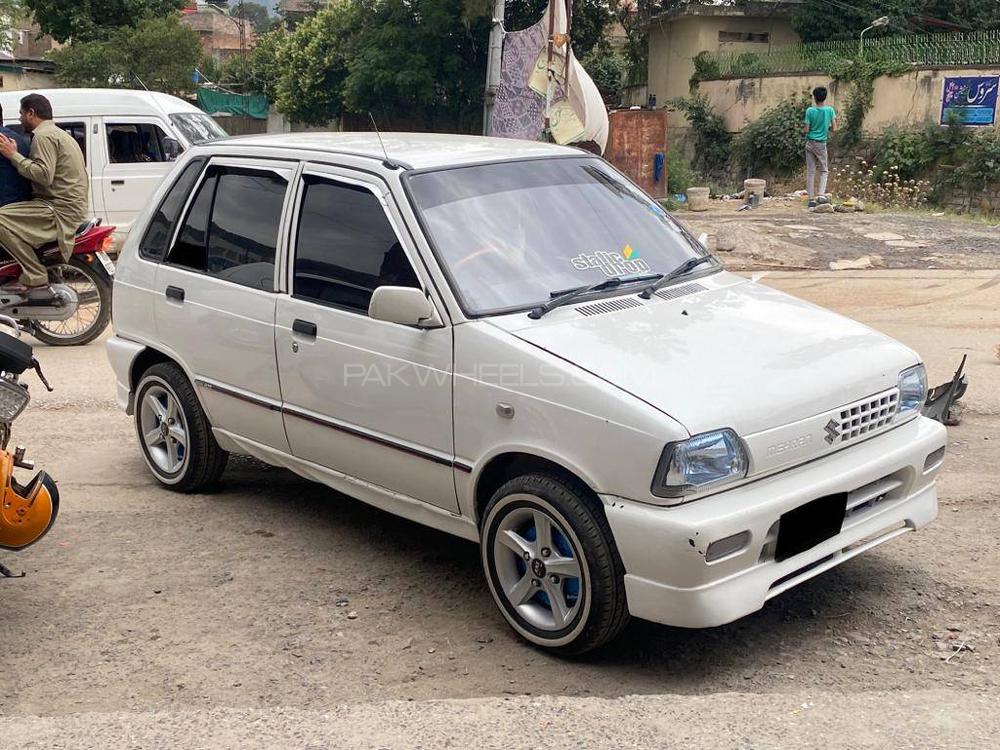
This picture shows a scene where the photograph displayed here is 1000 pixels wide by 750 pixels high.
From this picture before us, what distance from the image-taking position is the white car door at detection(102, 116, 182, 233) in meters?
13.8

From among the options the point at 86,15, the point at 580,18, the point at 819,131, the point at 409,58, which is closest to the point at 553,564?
the point at 819,131

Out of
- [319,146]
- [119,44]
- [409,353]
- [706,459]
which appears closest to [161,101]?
[319,146]

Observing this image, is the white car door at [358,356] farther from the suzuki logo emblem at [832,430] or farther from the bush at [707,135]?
the bush at [707,135]

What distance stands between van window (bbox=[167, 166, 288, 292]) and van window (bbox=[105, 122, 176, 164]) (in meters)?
8.97

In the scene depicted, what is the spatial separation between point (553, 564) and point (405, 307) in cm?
111

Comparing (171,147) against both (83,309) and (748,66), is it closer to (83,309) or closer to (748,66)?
(83,309)

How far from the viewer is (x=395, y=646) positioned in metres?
4.12

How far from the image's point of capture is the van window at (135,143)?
45.4 ft

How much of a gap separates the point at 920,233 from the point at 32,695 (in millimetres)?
13665

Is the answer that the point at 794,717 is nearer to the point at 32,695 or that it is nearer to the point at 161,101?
the point at 32,695

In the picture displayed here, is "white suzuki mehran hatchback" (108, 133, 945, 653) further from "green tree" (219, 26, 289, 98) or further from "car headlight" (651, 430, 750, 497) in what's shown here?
"green tree" (219, 26, 289, 98)

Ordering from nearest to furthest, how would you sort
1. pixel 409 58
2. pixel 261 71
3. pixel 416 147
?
1. pixel 416 147
2. pixel 409 58
3. pixel 261 71

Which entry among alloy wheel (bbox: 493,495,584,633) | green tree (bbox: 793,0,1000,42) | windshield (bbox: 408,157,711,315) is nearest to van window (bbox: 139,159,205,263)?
windshield (bbox: 408,157,711,315)

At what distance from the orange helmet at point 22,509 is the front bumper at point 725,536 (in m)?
2.17
